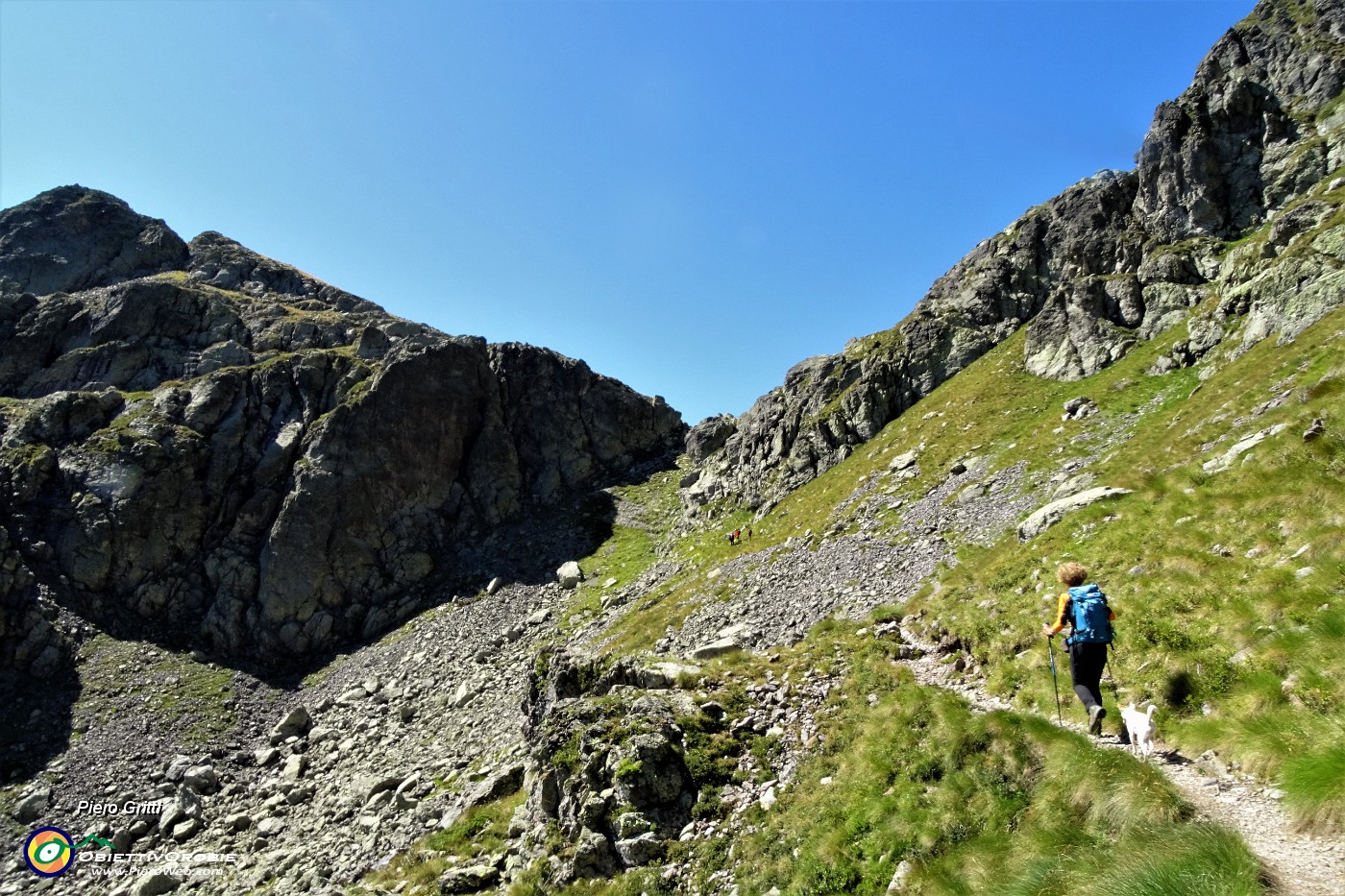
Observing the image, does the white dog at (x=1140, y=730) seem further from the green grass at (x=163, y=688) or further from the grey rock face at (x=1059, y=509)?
the green grass at (x=163, y=688)

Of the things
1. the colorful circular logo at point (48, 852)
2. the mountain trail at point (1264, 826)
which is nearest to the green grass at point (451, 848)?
the mountain trail at point (1264, 826)

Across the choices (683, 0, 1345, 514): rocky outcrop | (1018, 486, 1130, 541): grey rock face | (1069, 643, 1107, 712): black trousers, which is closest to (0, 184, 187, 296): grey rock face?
(683, 0, 1345, 514): rocky outcrop

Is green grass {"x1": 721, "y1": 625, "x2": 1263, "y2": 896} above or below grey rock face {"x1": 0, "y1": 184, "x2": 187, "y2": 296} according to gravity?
below

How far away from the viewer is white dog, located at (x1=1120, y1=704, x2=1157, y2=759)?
31.9 ft

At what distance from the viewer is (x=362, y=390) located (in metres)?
83.4

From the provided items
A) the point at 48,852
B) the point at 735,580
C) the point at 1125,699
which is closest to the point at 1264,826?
the point at 1125,699

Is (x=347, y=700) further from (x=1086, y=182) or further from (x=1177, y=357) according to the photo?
(x=1086, y=182)

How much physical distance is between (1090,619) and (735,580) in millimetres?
32166

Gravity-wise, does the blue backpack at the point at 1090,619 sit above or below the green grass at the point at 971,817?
above

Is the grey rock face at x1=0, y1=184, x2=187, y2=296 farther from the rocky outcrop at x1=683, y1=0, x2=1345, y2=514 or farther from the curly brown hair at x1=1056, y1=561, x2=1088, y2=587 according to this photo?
the curly brown hair at x1=1056, y1=561, x2=1088, y2=587

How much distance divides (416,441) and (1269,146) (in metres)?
95.3

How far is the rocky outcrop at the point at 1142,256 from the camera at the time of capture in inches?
1934

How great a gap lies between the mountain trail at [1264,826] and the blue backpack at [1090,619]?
1.65 meters

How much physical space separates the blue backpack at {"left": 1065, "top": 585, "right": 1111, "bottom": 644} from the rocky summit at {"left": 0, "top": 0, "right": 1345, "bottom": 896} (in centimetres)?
149
